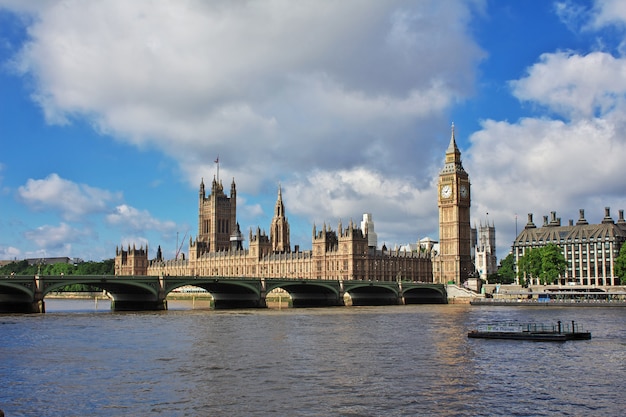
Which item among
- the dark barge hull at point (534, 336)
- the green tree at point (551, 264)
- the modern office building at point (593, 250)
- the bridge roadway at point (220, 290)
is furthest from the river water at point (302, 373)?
the modern office building at point (593, 250)

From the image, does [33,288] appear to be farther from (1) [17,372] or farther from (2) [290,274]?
(2) [290,274]

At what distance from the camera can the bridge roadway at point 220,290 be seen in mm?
93625

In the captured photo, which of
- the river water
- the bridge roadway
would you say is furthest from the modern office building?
the river water

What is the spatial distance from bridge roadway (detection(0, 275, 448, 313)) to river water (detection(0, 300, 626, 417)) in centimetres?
2559

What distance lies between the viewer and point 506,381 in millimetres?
39000

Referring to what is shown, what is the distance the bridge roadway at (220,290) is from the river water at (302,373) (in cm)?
2559

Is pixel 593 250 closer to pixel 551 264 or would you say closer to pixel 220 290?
pixel 551 264

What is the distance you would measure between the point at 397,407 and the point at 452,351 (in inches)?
806

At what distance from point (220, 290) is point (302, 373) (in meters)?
82.6

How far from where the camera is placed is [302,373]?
4169 cm

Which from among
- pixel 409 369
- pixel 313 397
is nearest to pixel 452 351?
pixel 409 369

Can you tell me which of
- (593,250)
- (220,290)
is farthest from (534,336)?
(593,250)

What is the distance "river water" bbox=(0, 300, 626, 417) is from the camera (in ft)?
107

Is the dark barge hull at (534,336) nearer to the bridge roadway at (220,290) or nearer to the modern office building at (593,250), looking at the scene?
the bridge roadway at (220,290)
